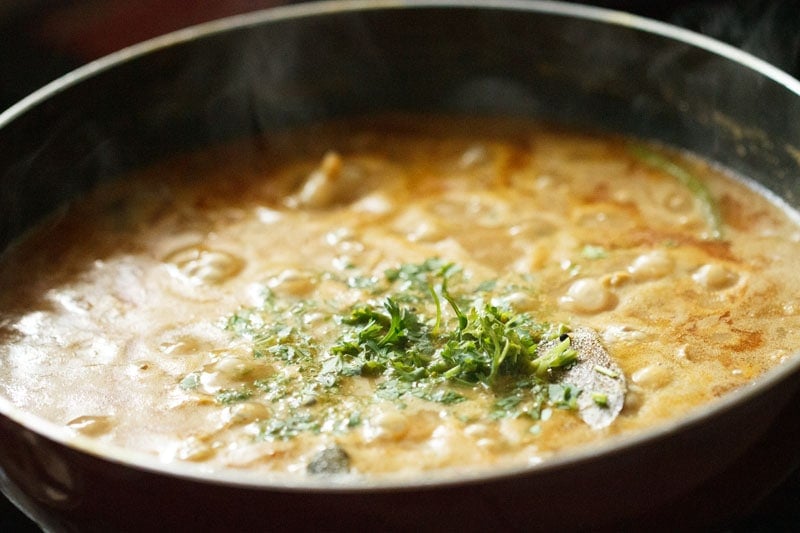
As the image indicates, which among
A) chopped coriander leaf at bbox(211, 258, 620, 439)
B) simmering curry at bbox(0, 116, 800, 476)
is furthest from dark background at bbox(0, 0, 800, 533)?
chopped coriander leaf at bbox(211, 258, 620, 439)

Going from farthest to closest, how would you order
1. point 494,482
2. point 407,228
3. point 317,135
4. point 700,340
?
point 317,135, point 407,228, point 700,340, point 494,482

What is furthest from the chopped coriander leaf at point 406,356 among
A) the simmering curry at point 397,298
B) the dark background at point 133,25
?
the dark background at point 133,25

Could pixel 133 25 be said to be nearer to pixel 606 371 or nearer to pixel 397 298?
pixel 397 298

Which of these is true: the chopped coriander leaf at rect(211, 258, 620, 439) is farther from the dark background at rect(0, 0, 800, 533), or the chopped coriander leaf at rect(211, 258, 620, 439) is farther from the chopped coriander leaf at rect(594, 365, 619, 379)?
the dark background at rect(0, 0, 800, 533)

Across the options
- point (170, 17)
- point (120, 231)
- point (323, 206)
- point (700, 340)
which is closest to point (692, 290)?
point (700, 340)

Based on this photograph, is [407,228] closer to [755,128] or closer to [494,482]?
[755,128]

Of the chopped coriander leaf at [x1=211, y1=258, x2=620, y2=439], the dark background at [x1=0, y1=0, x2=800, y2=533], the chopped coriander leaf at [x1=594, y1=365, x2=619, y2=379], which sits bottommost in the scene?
the chopped coriander leaf at [x1=594, y1=365, x2=619, y2=379]
